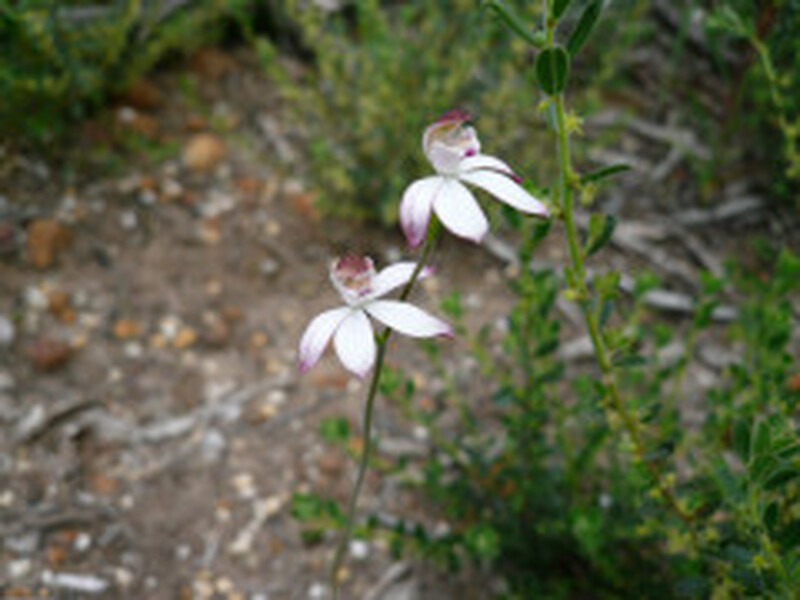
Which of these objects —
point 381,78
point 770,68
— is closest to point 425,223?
point 770,68

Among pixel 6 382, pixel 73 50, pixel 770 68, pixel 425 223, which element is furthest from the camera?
pixel 73 50

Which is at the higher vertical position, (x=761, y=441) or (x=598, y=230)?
(x=598, y=230)

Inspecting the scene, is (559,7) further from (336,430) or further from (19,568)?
(19,568)

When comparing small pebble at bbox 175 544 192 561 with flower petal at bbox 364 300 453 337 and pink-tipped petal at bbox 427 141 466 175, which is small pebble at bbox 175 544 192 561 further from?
pink-tipped petal at bbox 427 141 466 175

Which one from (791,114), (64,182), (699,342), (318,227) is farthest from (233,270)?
(791,114)

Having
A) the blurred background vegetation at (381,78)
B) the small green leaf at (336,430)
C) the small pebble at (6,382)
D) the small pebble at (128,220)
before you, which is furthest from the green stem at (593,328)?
the small pebble at (128,220)

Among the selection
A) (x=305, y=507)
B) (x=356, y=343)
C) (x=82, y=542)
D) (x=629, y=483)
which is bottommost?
(x=82, y=542)
